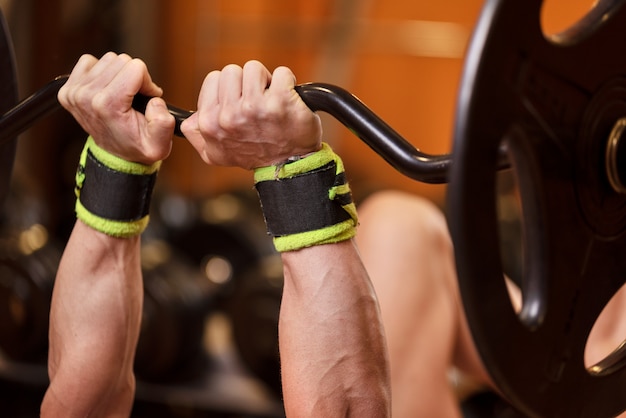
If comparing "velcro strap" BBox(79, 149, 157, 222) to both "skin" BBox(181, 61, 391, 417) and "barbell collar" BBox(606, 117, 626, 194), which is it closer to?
"skin" BBox(181, 61, 391, 417)

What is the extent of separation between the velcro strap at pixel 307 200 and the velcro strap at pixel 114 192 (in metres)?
0.15

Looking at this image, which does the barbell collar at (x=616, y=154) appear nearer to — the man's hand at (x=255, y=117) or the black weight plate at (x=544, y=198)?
the black weight plate at (x=544, y=198)

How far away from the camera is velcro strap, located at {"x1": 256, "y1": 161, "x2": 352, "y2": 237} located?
26.2 inches

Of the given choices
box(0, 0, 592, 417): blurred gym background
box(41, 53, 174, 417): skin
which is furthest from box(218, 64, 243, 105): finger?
box(0, 0, 592, 417): blurred gym background

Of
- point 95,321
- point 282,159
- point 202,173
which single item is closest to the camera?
point 282,159

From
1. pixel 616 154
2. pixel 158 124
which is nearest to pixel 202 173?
pixel 158 124

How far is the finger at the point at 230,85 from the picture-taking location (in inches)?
25.6

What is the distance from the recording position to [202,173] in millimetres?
3701

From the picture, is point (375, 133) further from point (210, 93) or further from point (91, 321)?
point (91, 321)

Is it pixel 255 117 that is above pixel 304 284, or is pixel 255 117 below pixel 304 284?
above

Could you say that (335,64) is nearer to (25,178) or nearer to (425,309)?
(25,178)

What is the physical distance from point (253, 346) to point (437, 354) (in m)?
0.70

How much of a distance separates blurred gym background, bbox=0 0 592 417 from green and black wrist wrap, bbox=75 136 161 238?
2.44 ft

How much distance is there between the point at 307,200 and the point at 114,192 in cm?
20
